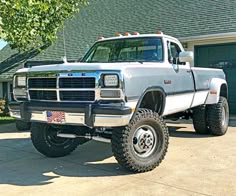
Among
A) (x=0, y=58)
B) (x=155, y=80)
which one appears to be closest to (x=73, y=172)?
(x=155, y=80)

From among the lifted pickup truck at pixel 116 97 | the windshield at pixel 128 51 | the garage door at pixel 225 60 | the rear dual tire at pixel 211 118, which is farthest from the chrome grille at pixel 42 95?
the garage door at pixel 225 60

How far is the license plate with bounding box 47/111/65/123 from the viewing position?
5407mm

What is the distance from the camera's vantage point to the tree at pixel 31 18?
928cm

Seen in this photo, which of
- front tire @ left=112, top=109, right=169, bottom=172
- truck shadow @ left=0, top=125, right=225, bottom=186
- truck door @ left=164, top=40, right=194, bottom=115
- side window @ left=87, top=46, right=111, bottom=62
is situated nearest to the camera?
front tire @ left=112, top=109, right=169, bottom=172

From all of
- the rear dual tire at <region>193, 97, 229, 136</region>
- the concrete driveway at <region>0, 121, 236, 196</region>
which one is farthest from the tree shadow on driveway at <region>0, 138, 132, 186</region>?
the rear dual tire at <region>193, 97, 229, 136</region>

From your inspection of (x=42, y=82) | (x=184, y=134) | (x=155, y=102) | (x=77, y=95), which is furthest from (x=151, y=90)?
(x=184, y=134)

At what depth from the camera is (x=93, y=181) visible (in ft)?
17.5

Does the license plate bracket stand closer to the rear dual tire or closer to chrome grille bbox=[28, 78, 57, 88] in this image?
chrome grille bbox=[28, 78, 57, 88]

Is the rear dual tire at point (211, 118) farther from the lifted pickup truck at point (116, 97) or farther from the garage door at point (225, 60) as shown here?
the garage door at point (225, 60)

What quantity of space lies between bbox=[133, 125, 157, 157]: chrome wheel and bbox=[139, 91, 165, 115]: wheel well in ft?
1.52

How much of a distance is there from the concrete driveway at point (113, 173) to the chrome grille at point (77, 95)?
1.22 metres

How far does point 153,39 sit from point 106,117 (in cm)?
238

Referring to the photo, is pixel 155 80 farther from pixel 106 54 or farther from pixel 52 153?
pixel 52 153

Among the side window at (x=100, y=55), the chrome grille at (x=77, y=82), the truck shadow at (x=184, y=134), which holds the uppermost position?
the side window at (x=100, y=55)
